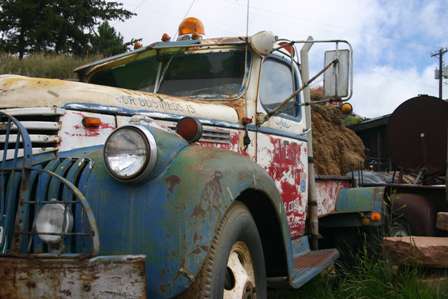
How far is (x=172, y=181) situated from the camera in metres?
2.66

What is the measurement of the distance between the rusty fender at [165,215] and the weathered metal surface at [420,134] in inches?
235

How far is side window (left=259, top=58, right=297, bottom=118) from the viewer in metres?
4.52

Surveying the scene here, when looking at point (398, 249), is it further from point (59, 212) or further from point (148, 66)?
point (59, 212)

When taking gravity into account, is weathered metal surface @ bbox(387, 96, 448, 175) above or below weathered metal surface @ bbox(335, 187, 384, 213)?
above

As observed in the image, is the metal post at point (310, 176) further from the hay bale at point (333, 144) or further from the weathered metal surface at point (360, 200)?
the hay bale at point (333, 144)

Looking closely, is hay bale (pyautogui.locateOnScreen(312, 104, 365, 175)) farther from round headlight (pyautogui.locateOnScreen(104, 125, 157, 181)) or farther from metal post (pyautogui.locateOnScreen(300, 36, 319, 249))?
round headlight (pyautogui.locateOnScreen(104, 125, 157, 181))

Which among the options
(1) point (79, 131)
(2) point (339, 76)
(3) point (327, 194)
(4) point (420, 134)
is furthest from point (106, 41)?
(1) point (79, 131)

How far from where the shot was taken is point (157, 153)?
8.75 ft

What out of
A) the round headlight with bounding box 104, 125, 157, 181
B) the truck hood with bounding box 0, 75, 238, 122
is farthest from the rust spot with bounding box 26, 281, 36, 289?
the truck hood with bounding box 0, 75, 238, 122

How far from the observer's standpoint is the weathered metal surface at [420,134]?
26.3ft

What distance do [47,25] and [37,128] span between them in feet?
71.7

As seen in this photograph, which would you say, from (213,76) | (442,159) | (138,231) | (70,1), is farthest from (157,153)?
(70,1)

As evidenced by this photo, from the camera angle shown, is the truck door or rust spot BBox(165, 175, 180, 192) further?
the truck door

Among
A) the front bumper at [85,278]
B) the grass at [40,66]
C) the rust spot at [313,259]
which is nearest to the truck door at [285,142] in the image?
the rust spot at [313,259]
